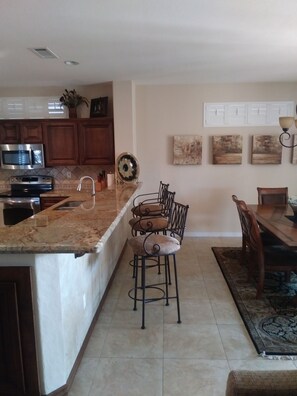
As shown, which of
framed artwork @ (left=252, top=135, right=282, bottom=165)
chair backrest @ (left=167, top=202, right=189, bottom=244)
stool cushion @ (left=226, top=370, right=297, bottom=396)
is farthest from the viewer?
framed artwork @ (left=252, top=135, right=282, bottom=165)

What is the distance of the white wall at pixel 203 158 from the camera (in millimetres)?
4906

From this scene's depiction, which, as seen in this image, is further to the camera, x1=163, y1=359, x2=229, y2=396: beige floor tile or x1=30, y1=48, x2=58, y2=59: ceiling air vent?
x1=30, y1=48, x2=58, y2=59: ceiling air vent

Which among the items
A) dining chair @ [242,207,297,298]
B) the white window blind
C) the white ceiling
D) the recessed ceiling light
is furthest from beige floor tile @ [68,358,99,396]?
the white window blind

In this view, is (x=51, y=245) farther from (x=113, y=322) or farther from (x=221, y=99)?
(x=221, y=99)

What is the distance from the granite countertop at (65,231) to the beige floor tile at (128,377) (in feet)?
3.31

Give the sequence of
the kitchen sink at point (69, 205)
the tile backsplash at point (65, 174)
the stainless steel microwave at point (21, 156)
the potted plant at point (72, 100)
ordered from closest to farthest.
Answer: the kitchen sink at point (69, 205)
the stainless steel microwave at point (21, 156)
the potted plant at point (72, 100)
the tile backsplash at point (65, 174)

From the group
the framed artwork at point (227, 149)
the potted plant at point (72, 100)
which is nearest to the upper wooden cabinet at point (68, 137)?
the potted plant at point (72, 100)

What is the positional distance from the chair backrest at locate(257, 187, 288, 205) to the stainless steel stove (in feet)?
11.0

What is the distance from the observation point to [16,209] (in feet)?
15.0

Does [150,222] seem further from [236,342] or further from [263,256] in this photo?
[236,342]

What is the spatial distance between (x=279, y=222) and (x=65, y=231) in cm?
235

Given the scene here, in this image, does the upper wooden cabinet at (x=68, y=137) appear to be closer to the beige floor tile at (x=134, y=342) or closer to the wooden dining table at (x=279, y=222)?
the wooden dining table at (x=279, y=222)

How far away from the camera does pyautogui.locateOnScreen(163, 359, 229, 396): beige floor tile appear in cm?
192

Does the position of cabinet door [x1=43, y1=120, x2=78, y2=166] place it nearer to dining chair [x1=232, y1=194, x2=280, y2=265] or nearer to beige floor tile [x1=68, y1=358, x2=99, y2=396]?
dining chair [x1=232, y1=194, x2=280, y2=265]
